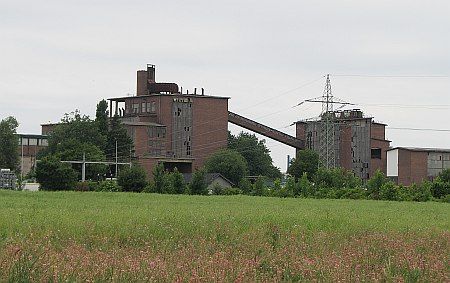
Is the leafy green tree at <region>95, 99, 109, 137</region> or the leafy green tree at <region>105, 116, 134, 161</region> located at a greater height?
the leafy green tree at <region>95, 99, 109, 137</region>

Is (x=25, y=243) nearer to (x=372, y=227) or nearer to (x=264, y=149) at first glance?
(x=372, y=227)

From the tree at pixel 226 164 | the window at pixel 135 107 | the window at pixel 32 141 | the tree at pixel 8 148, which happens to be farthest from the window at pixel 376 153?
the window at pixel 32 141

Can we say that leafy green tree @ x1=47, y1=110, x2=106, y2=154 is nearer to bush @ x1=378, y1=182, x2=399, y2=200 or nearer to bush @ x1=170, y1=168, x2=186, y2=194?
bush @ x1=170, y1=168, x2=186, y2=194

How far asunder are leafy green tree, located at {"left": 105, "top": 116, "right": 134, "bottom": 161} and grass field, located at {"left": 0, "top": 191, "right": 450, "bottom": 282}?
90.7 metres

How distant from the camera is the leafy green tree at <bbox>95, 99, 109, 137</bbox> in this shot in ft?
399

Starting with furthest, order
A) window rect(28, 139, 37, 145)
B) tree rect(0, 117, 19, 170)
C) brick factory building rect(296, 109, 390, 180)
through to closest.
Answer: window rect(28, 139, 37, 145), tree rect(0, 117, 19, 170), brick factory building rect(296, 109, 390, 180)

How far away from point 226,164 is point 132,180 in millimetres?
32722

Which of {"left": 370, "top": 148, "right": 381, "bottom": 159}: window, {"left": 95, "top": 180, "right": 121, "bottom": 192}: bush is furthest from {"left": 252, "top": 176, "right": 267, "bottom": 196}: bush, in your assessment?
{"left": 370, "top": 148, "right": 381, "bottom": 159}: window

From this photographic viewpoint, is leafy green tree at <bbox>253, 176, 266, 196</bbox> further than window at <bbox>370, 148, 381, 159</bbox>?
No

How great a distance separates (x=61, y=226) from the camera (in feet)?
67.6

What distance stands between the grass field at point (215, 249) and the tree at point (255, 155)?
5085 inches

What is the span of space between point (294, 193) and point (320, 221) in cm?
4756

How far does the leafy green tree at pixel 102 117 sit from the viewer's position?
399ft

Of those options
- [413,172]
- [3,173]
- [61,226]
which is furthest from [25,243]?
[413,172]
